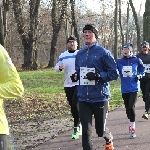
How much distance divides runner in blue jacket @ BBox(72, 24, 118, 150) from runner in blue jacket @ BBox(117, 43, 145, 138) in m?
2.22

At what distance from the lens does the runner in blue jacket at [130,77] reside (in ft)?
26.4

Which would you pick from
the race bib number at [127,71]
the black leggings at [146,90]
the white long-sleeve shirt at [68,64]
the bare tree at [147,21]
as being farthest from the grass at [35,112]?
the bare tree at [147,21]

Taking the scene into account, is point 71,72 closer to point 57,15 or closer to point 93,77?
point 93,77

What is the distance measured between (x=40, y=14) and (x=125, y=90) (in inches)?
1067

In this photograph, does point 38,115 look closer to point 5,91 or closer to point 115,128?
point 115,128

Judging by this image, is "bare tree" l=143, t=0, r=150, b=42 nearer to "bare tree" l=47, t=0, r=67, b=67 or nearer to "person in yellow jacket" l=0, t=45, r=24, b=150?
"bare tree" l=47, t=0, r=67, b=67

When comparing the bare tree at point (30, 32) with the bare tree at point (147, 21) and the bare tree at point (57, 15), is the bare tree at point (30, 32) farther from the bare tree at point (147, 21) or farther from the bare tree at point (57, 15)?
the bare tree at point (147, 21)

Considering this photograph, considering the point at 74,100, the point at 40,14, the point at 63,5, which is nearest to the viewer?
the point at 74,100

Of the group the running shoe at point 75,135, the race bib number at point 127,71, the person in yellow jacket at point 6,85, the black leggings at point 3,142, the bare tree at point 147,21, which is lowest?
the running shoe at point 75,135

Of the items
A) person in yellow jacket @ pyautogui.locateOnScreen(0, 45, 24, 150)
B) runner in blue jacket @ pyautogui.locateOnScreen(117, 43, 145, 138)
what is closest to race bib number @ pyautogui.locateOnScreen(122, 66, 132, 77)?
runner in blue jacket @ pyautogui.locateOnScreen(117, 43, 145, 138)

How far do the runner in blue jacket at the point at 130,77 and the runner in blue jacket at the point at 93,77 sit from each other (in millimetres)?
2218

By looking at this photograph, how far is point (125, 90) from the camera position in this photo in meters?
8.14

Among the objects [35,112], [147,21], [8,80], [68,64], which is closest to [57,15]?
[147,21]

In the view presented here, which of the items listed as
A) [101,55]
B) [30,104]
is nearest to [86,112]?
[101,55]
